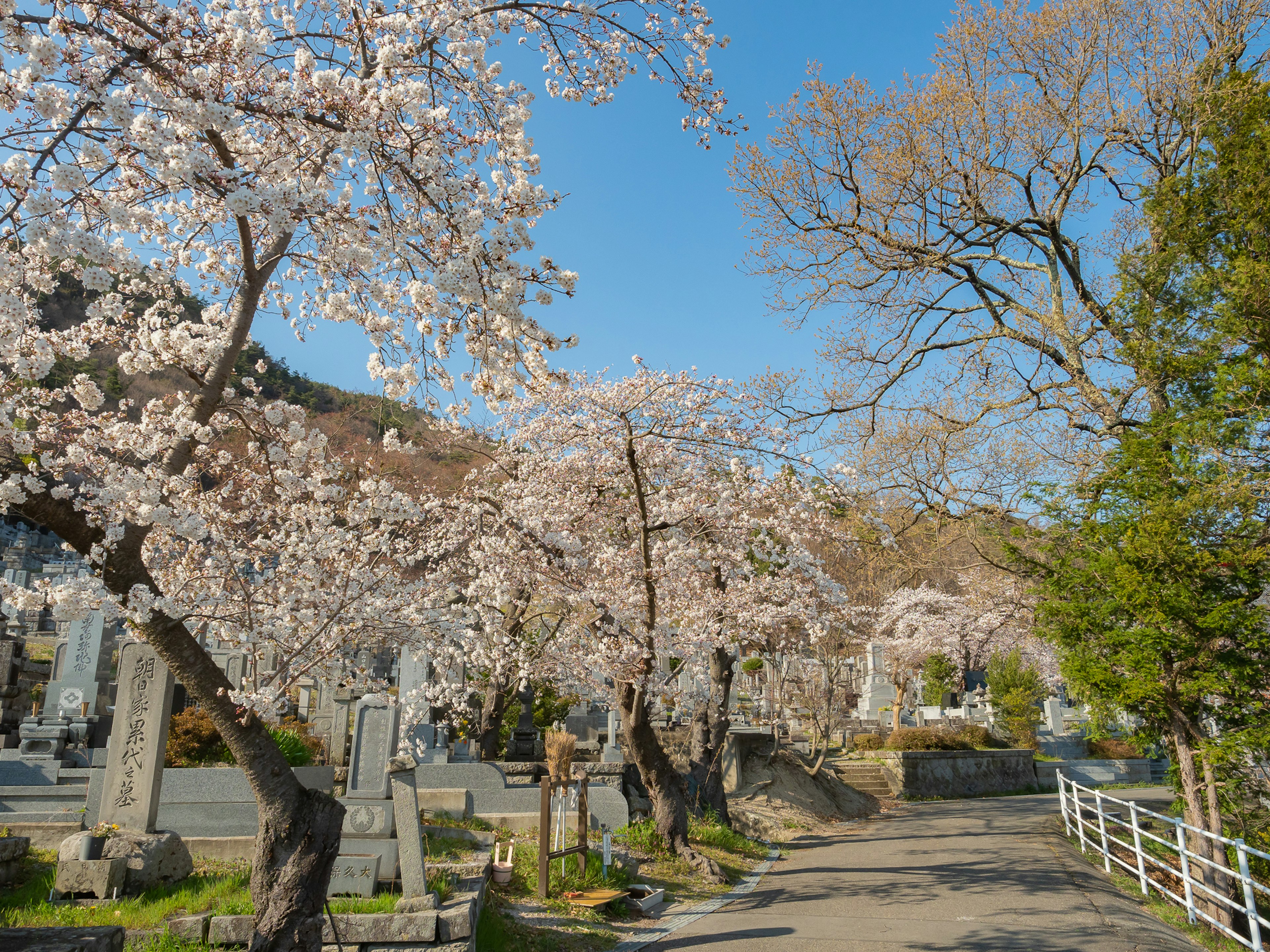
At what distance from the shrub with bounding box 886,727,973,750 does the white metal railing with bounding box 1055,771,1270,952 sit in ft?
26.1

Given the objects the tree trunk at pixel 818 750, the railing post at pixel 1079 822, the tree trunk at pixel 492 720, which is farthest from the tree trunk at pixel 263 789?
the tree trunk at pixel 818 750

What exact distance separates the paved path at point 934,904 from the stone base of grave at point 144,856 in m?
4.72

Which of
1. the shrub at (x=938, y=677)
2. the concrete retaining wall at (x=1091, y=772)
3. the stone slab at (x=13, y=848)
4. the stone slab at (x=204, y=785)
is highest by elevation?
the shrub at (x=938, y=677)

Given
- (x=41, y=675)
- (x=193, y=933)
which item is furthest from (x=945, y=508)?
(x=41, y=675)

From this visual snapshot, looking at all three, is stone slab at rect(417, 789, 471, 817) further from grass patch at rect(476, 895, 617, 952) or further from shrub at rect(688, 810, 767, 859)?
shrub at rect(688, 810, 767, 859)

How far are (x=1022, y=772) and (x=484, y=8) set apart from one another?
27246 mm

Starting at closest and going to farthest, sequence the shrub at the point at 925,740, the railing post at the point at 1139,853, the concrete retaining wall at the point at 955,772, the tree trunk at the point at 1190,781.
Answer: the tree trunk at the point at 1190,781
the railing post at the point at 1139,853
the concrete retaining wall at the point at 955,772
the shrub at the point at 925,740

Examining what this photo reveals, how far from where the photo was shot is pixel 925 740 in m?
22.8

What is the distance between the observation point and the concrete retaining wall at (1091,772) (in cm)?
2530

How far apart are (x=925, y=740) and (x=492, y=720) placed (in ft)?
46.2

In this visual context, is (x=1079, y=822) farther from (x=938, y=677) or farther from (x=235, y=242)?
(x=938, y=677)

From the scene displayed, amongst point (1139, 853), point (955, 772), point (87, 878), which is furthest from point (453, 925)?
point (955, 772)

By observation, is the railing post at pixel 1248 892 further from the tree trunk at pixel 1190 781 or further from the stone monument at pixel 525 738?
the stone monument at pixel 525 738

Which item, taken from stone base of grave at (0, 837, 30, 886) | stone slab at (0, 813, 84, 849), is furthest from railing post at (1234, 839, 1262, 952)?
stone slab at (0, 813, 84, 849)
